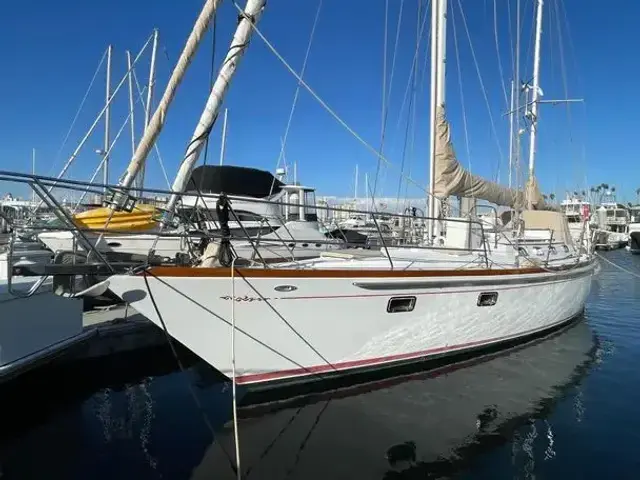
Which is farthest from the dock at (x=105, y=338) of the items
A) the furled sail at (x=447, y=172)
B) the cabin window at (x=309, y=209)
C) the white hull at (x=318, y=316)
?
the cabin window at (x=309, y=209)

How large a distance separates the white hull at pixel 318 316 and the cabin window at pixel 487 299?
7 cm

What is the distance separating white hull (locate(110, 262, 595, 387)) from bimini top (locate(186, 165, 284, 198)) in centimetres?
860

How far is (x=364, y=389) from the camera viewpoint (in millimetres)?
6461

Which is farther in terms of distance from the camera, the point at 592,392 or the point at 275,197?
the point at 275,197

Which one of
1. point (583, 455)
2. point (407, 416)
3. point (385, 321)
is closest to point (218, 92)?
point (385, 321)

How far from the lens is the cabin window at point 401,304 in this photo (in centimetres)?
637

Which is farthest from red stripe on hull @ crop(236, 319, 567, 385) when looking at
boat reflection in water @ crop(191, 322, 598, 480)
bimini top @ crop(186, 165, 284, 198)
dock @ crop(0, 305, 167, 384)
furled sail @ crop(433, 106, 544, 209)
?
bimini top @ crop(186, 165, 284, 198)

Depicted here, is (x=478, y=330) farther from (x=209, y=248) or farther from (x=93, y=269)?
(x=93, y=269)

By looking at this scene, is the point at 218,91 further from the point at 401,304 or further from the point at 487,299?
the point at 487,299

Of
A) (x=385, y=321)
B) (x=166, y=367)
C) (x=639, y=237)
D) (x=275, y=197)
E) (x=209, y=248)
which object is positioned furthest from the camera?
(x=639, y=237)

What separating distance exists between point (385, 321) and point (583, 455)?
8.54ft

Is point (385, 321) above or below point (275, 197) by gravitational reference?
below

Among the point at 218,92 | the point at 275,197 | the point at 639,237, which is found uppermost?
the point at 218,92

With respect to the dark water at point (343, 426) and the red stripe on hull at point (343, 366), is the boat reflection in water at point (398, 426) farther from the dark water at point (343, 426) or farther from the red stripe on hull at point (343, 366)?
the red stripe on hull at point (343, 366)
